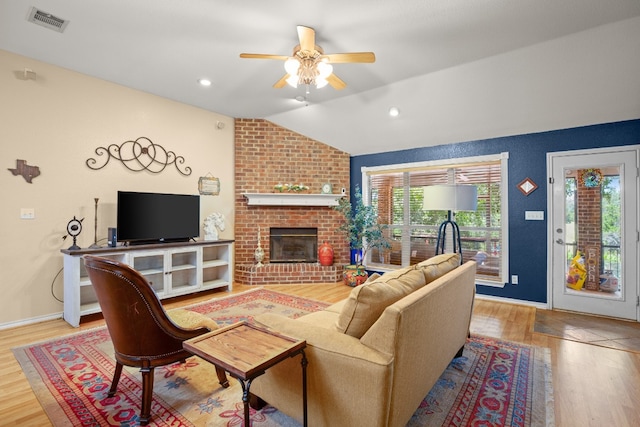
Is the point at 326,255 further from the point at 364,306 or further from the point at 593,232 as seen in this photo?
the point at 364,306

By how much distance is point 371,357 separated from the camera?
1.34m

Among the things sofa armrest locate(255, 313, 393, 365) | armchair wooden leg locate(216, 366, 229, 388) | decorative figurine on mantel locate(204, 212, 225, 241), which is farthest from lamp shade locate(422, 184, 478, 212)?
decorative figurine on mantel locate(204, 212, 225, 241)

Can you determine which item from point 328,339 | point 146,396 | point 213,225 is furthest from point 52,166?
point 328,339

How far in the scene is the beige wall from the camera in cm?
314

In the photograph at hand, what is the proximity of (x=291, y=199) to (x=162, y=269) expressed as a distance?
220 cm

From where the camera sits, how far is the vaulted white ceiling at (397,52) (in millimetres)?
2428

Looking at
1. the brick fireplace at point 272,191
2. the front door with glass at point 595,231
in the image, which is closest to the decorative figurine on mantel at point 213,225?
the brick fireplace at point 272,191

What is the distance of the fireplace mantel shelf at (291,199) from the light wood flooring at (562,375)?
8.57 feet

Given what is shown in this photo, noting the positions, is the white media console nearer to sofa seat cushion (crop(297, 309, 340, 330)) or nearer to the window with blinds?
sofa seat cushion (crop(297, 309, 340, 330))

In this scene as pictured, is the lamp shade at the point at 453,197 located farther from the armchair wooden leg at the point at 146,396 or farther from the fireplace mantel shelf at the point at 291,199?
the armchair wooden leg at the point at 146,396

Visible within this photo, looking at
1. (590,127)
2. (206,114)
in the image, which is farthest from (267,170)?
(590,127)

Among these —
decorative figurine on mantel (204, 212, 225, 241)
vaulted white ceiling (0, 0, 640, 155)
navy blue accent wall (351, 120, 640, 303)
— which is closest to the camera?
vaulted white ceiling (0, 0, 640, 155)

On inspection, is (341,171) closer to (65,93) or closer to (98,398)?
(65,93)

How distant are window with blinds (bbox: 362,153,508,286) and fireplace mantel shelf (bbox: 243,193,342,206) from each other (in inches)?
27.3
